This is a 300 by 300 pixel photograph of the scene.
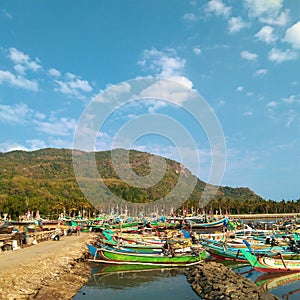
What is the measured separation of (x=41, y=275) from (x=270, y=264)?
14.8 meters

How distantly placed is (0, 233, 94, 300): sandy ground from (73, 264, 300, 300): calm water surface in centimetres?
82

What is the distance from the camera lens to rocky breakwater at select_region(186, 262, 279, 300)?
15.9 m

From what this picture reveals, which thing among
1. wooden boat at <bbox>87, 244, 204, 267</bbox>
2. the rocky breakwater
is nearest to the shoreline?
the rocky breakwater

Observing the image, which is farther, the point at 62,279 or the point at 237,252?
the point at 237,252

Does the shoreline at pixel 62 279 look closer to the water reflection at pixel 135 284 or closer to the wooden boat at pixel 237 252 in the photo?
the water reflection at pixel 135 284

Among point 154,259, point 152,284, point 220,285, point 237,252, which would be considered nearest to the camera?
point 220,285

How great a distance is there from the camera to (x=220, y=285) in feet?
57.8

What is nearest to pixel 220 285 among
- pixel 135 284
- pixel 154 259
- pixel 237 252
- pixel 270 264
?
pixel 135 284

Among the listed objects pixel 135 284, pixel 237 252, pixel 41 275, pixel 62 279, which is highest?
pixel 237 252

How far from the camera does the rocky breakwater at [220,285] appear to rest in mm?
15875

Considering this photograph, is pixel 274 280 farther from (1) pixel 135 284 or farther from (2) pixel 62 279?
(2) pixel 62 279

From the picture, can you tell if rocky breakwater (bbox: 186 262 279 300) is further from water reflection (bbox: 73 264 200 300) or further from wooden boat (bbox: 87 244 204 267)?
wooden boat (bbox: 87 244 204 267)

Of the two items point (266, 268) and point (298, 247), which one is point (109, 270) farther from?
point (298, 247)

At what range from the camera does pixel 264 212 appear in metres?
142
